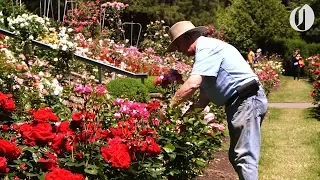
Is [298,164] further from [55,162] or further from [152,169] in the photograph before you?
[55,162]

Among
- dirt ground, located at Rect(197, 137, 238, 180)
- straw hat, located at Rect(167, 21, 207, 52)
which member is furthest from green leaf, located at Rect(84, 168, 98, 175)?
dirt ground, located at Rect(197, 137, 238, 180)

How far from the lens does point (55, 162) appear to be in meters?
2.99

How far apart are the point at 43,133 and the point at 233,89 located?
4.90ft

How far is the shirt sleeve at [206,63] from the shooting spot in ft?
11.9

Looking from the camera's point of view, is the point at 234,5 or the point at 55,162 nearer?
the point at 55,162

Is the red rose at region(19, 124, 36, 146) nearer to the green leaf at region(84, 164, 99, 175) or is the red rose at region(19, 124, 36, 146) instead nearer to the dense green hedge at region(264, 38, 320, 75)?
the green leaf at region(84, 164, 99, 175)

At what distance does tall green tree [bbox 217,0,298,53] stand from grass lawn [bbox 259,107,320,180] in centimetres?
2359

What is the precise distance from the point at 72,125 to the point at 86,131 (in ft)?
0.32

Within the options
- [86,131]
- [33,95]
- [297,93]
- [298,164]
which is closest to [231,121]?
[86,131]

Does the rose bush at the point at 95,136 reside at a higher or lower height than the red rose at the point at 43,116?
lower

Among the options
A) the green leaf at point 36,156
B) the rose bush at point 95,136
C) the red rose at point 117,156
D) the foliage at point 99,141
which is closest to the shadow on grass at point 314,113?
the rose bush at point 95,136

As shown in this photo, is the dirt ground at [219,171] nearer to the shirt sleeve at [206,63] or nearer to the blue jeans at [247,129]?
the blue jeans at [247,129]

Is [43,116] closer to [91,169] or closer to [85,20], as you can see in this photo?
[91,169]

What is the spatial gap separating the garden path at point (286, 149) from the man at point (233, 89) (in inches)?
66.4
